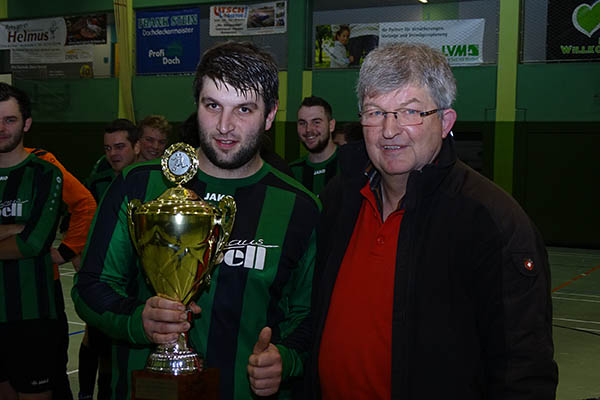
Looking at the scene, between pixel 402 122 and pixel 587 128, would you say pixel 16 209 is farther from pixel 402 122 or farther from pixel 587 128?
pixel 587 128

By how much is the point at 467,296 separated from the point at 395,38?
13195mm

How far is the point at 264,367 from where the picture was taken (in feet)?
6.06

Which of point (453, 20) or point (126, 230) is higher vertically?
point (453, 20)

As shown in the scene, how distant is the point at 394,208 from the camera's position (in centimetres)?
205

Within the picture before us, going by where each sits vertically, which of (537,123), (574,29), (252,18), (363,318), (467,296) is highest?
(252,18)

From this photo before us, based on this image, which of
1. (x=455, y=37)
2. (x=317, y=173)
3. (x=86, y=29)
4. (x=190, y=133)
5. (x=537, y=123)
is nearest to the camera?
(x=190, y=133)

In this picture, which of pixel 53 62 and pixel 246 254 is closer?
pixel 246 254

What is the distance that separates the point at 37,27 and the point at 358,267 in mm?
18400

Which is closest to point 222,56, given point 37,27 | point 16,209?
point 16,209

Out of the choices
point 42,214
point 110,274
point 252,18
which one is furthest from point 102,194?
point 252,18

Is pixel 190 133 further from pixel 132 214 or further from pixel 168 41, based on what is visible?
pixel 168 41

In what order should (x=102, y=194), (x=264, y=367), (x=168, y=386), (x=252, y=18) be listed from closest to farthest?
(x=168, y=386), (x=264, y=367), (x=102, y=194), (x=252, y=18)

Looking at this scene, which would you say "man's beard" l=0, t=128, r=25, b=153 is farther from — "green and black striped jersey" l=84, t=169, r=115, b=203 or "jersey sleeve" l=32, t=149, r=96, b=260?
"green and black striped jersey" l=84, t=169, r=115, b=203

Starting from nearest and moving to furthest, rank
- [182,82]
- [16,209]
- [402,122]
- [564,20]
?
[402,122] < [16,209] < [564,20] < [182,82]
